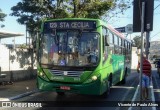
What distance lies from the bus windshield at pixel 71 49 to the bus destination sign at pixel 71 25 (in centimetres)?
20

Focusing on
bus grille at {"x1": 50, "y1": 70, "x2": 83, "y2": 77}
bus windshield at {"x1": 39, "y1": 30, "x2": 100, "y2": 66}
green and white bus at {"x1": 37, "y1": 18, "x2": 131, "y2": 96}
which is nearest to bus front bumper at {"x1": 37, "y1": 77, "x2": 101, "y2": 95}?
green and white bus at {"x1": 37, "y1": 18, "x2": 131, "y2": 96}

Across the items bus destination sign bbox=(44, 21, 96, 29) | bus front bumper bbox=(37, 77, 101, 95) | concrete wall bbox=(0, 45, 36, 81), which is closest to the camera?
bus front bumper bbox=(37, 77, 101, 95)

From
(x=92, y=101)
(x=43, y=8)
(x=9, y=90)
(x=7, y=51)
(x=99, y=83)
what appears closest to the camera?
(x=99, y=83)

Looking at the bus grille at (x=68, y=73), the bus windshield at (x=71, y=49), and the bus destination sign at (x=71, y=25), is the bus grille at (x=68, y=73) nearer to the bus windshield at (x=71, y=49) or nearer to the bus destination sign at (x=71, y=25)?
the bus windshield at (x=71, y=49)

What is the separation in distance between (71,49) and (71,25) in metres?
0.94

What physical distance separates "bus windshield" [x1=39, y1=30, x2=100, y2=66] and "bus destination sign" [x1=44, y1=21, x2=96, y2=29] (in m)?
0.20

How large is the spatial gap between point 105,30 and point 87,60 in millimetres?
2006

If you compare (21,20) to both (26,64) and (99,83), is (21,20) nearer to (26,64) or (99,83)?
(26,64)

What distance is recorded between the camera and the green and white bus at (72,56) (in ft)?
42.7

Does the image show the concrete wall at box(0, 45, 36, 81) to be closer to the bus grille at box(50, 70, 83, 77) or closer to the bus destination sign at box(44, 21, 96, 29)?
the bus destination sign at box(44, 21, 96, 29)

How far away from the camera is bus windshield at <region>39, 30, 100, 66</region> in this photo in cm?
1315

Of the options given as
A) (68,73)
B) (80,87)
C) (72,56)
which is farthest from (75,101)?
(72,56)

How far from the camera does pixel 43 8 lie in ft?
76.2

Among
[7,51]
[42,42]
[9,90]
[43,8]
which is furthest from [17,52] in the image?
[42,42]
